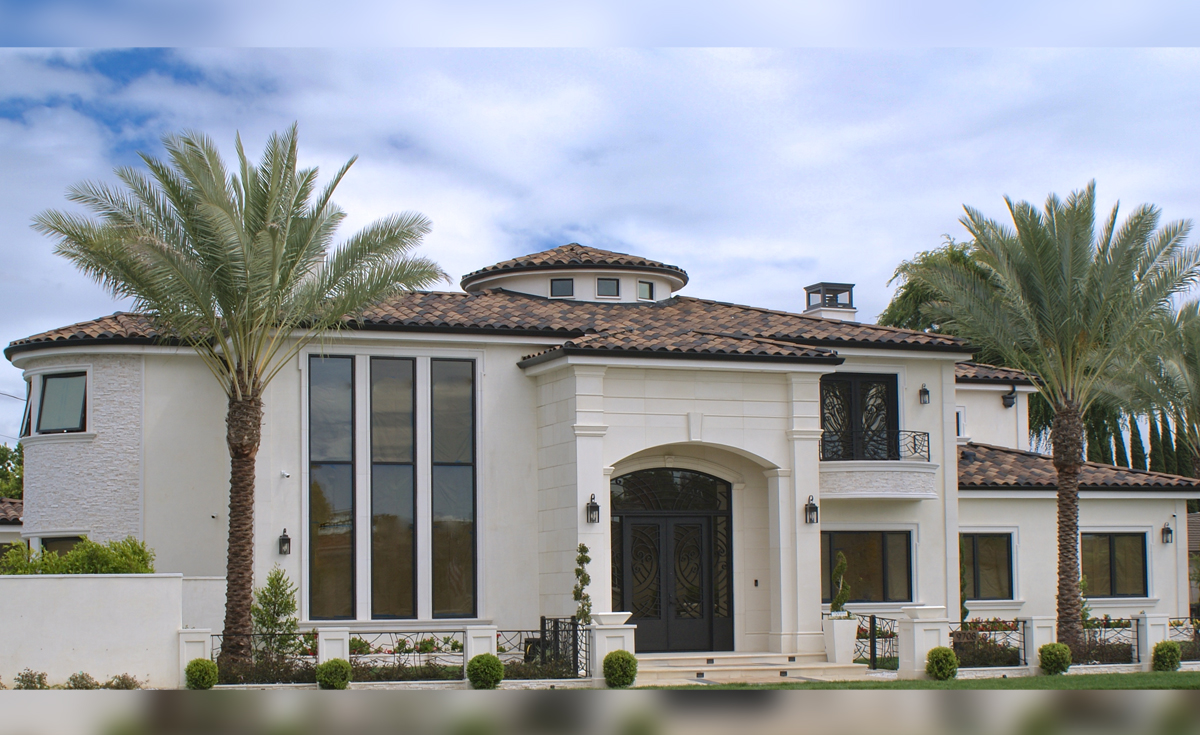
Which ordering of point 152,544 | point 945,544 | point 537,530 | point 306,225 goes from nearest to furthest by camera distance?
point 306,225
point 152,544
point 537,530
point 945,544

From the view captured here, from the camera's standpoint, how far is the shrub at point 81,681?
17.6 meters

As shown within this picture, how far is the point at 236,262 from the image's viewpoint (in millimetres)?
19078

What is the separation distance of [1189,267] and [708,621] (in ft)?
39.1

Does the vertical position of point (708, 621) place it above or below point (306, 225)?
below

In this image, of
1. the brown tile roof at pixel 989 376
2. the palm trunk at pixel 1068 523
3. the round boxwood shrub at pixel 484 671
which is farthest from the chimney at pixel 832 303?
the round boxwood shrub at pixel 484 671

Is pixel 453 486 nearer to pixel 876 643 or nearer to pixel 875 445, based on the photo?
pixel 876 643

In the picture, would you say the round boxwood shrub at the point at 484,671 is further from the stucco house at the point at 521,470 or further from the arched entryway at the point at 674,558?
the arched entryway at the point at 674,558

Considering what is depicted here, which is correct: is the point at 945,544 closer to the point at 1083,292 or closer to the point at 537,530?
the point at 1083,292

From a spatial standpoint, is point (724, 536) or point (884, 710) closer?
point (884, 710)

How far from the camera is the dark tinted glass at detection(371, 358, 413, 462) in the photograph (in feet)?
73.4

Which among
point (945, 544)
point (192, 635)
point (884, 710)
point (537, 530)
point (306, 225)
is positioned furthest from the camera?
point (945, 544)

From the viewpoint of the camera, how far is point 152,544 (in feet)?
70.6

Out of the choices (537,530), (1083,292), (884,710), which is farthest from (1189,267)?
(884,710)

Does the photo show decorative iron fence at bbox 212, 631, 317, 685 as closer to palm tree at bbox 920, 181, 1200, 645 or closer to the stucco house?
the stucco house
